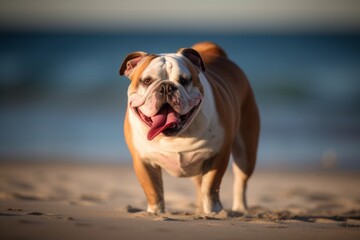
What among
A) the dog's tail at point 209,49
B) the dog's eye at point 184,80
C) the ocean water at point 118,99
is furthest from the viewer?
the ocean water at point 118,99

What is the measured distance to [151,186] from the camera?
17.7 feet

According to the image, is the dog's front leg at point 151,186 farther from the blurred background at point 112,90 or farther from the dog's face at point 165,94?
the blurred background at point 112,90

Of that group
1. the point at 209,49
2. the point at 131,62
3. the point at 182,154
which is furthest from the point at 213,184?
the point at 209,49

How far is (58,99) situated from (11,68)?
250 inches

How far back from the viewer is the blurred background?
1110 cm

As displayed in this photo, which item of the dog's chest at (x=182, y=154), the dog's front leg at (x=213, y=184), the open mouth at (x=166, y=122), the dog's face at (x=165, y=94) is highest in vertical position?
the dog's face at (x=165, y=94)

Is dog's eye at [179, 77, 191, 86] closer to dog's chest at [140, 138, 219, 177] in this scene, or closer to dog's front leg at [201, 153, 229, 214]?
dog's chest at [140, 138, 219, 177]

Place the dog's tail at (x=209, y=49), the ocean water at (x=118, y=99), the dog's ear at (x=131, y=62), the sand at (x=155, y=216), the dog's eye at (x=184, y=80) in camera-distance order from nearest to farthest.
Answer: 1. the sand at (x=155, y=216)
2. the dog's eye at (x=184, y=80)
3. the dog's ear at (x=131, y=62)
4. the dog's tail at (x=209, y=49)
5. the ocean water at (x=118, y=99)

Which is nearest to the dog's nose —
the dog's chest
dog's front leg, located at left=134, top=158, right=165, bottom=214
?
the dog's chest

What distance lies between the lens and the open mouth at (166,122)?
4898 millimetres

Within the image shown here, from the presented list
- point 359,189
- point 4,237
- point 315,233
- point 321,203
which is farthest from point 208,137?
point 359,189

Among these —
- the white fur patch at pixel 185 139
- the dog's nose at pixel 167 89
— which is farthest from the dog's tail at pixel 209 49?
the dog's nose at pixel 167 89

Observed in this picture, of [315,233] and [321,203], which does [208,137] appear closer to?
[315,233]

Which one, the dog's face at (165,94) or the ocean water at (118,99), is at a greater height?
the ocean water at (118,99)
